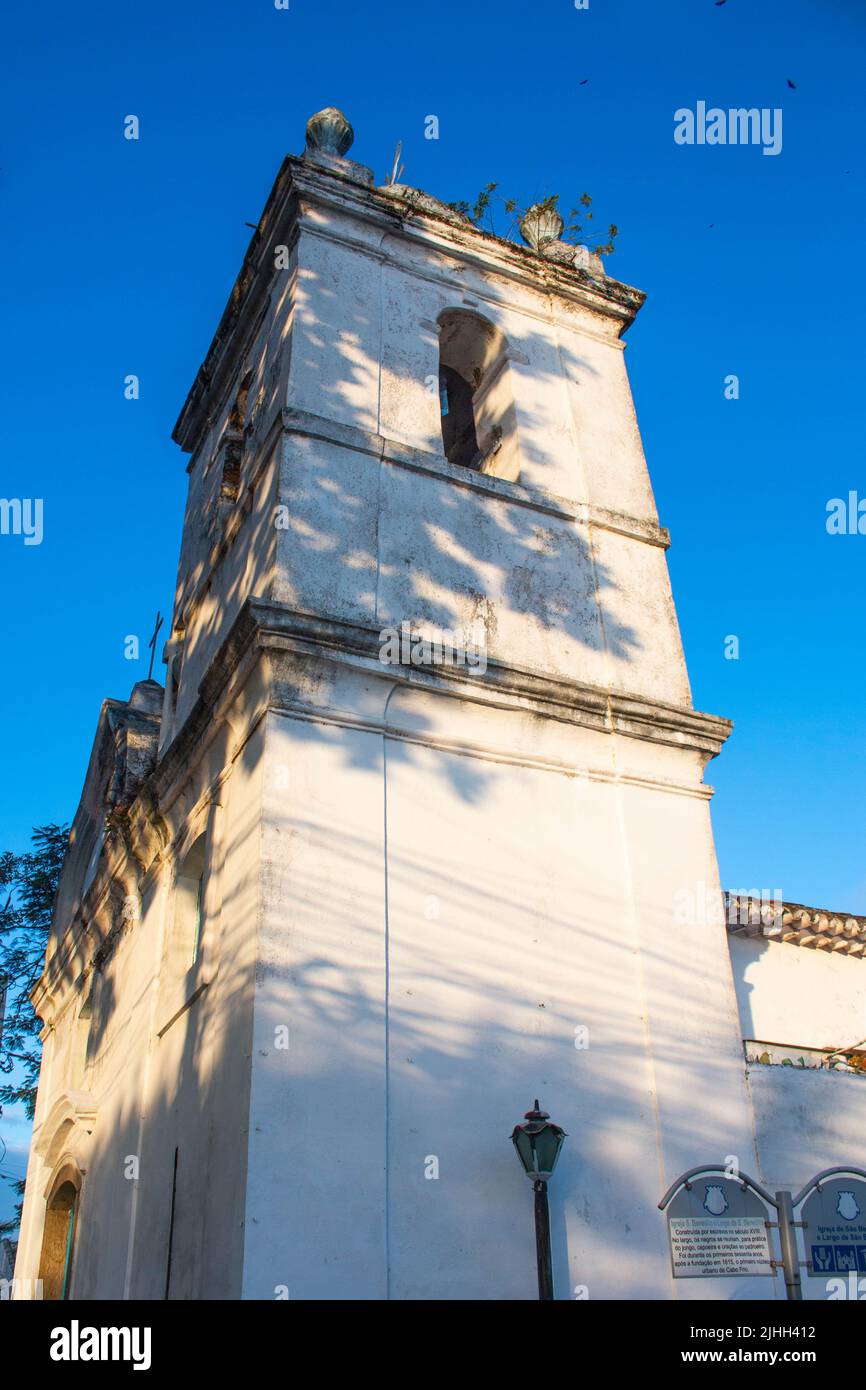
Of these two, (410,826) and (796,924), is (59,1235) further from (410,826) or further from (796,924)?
(796,924)

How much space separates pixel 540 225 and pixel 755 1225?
10.1 meters

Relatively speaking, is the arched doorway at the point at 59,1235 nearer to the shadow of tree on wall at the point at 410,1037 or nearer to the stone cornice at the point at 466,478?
the shadow of tree on wall at the point at 410,1037

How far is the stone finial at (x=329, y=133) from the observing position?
11.3 meters

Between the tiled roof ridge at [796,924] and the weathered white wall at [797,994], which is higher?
the tiled roof ridge at [796,924]

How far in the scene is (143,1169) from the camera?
9.05m

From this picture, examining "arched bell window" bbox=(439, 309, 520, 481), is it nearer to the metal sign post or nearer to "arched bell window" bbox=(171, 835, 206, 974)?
"arched bell window" bbox=(171, 835, 206, 974)

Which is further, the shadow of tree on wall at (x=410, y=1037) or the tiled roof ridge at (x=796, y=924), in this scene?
the tiled roof ridge at (x=796, y=924)

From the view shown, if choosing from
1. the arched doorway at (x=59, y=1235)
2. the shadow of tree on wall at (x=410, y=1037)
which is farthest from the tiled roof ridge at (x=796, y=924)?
the arched doorway at (x=59, y=1235)

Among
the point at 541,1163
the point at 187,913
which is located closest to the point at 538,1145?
the point at 541,1163

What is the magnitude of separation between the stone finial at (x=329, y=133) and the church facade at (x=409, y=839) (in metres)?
0.03

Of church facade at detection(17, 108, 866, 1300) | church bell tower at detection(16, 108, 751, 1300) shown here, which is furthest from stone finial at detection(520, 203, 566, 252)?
church bell tower at detection(16, 108, 751, 1300)

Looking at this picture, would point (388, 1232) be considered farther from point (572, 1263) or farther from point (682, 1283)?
point (682, 1283)

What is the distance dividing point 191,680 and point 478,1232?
6.10 meters
